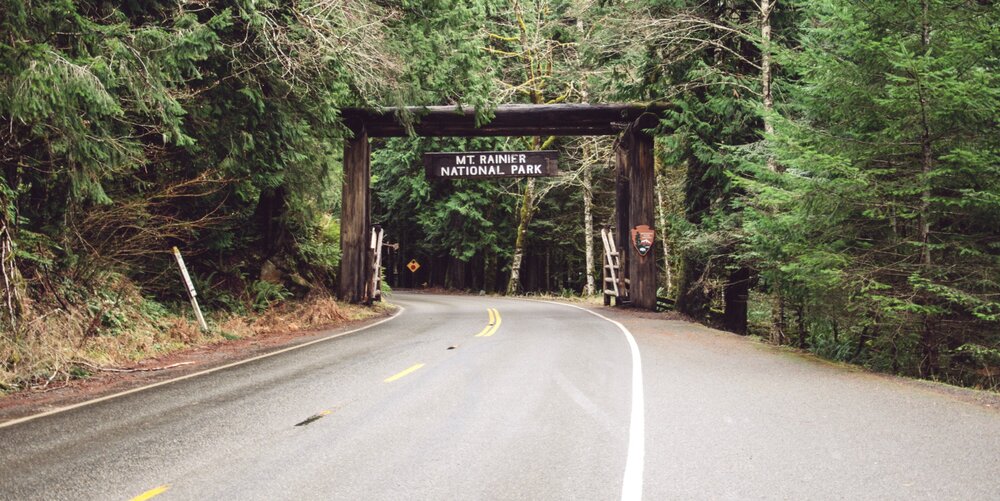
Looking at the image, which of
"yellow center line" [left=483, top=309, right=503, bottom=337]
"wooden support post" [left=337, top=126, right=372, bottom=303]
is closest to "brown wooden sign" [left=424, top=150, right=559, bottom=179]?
"wooden support post" [left=337, top=126, right=372, bottom=303]

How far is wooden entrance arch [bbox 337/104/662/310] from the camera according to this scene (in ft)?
63.3

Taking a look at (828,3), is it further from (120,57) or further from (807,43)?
(120,57)

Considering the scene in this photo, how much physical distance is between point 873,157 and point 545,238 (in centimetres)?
3094

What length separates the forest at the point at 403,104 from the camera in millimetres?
8211

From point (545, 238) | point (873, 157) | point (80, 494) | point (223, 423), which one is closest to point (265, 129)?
point (223, 423)

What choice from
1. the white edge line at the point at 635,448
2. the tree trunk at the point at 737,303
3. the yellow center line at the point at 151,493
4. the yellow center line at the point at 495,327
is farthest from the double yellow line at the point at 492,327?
the yellow center line at the point at 151,493

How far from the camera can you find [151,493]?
163 inches

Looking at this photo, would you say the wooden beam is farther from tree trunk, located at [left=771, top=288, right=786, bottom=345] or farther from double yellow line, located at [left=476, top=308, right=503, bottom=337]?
tree trunk, located at [left=771, top=288, right=786, bottom=345]

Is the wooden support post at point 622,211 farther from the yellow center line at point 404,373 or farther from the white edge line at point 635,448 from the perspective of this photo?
the yellow center line at point 404,373

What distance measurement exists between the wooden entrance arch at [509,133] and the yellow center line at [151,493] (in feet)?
49.6

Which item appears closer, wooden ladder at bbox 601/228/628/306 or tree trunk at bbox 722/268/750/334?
tree trunk at bbox 722/268/750/334

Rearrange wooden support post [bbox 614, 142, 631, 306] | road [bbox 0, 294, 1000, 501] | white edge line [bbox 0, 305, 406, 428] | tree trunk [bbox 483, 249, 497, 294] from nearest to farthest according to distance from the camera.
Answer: road [bbox 0, 294, 1000, 501] < white edge line [bbox 0, 305, 406, 428] < wooden support post [bbox 614, 142, 631, 306] < tree trunk [bbox 483, 249, 497, 294]

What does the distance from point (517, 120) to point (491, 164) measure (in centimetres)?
171

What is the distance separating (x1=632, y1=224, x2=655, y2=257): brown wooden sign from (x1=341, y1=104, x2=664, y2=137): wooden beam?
3098mm
